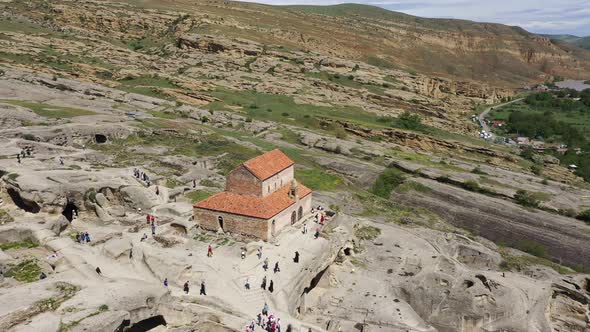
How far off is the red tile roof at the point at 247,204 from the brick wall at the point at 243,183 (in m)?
0.40

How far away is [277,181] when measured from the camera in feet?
127

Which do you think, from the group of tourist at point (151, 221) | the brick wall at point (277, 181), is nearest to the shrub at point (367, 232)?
the brick wall at point (277, 181)

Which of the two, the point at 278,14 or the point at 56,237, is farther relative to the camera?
the point at 278,14

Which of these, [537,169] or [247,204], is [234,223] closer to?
[247,204]

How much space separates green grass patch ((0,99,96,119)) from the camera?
190 ft

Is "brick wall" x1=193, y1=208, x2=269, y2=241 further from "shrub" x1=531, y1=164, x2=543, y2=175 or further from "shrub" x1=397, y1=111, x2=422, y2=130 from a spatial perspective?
"shrub" x1=397, y1=111, x2=422, y2=130

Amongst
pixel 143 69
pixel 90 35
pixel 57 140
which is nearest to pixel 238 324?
pixel 57 140

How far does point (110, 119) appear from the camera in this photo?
60.8 metres

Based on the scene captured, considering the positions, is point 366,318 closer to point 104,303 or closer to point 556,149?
point 104,303

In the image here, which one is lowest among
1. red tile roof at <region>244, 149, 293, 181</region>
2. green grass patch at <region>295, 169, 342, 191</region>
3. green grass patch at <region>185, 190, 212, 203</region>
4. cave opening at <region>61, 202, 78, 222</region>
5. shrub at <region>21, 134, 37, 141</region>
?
green grass patch at <region>295, 169, 342, 191</region>

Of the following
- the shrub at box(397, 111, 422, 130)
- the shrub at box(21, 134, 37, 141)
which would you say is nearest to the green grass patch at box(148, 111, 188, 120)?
the shrub at box(21, 134, 37, 141)

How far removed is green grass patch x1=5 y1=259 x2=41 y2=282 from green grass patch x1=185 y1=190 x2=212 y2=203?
17.5 meters

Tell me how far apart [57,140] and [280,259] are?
32047 millimetres

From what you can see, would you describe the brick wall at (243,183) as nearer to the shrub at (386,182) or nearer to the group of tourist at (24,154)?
the group of tourist at (24,154)
